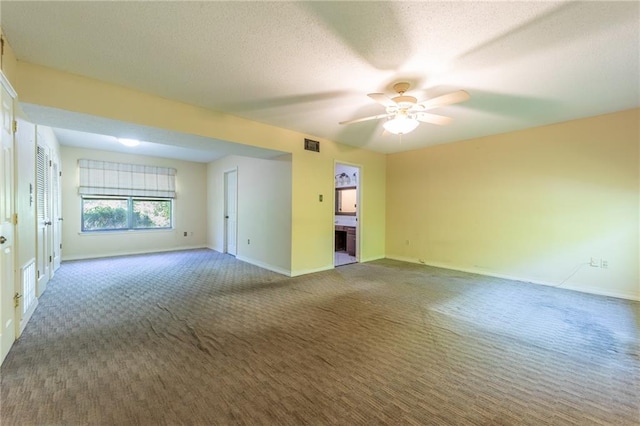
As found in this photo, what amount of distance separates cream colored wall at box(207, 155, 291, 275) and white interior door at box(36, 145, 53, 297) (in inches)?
120

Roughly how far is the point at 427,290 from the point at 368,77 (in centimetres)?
295

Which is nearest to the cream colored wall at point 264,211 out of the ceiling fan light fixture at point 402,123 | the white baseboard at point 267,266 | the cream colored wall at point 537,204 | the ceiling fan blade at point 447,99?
the white baseboard at point 267,266

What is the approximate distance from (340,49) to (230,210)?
539 centimetres

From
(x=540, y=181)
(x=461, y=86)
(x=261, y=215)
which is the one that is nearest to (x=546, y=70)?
(x=461, y=86)

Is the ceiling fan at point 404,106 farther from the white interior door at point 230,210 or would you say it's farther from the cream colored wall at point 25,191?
the white interior door at point 230,210

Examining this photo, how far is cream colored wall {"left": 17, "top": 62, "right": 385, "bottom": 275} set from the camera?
8.57ft

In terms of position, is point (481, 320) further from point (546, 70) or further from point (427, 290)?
point (546, 70)

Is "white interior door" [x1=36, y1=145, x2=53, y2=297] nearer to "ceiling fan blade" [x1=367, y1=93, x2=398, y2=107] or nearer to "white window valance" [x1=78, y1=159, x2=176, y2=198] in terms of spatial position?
"white window valance" [x1=78, y1=159, x2=176, y2=198]

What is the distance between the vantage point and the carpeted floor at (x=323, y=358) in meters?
1.59

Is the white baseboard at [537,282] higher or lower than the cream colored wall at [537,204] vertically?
lower

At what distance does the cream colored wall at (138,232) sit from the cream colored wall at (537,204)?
5.76 metres

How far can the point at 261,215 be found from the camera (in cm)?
536

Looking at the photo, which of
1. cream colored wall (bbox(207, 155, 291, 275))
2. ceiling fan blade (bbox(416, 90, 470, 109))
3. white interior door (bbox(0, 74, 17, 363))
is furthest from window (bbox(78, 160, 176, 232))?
ceiling fan blade (bbox(416, 90, 470, 109))

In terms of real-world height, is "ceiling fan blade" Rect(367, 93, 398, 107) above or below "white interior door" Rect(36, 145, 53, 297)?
above
